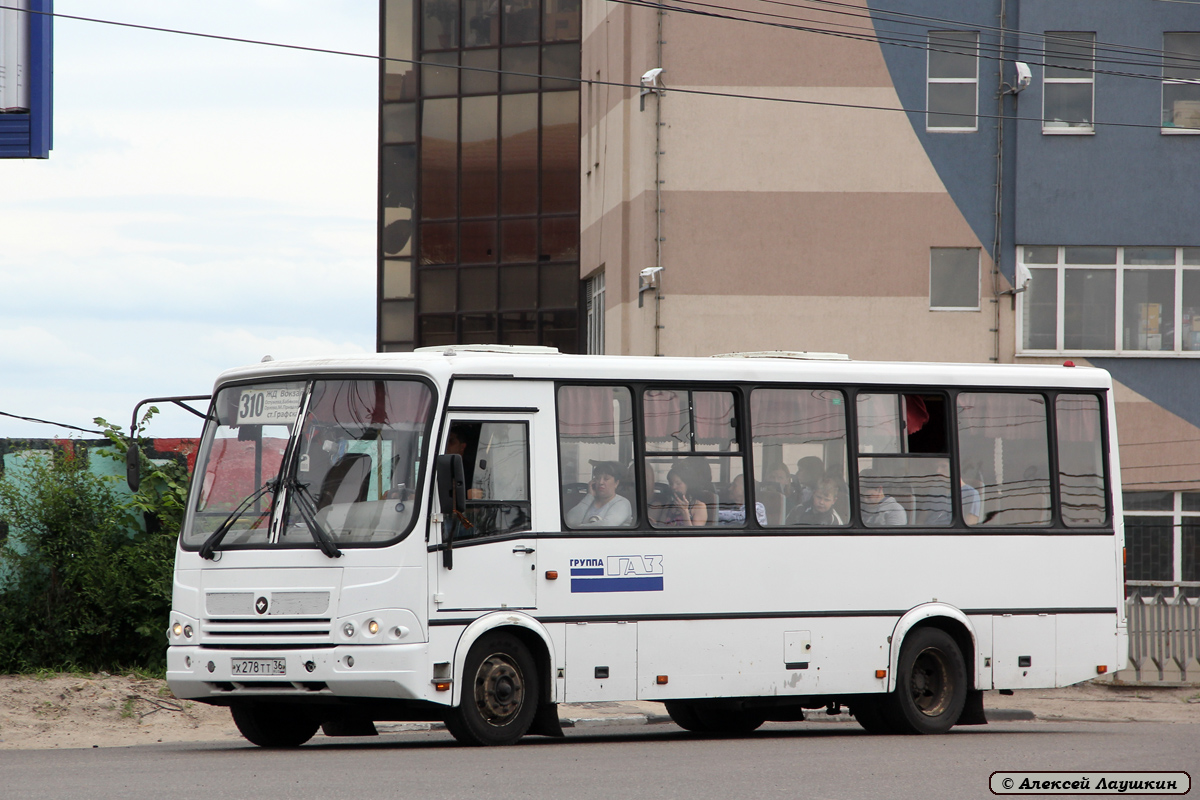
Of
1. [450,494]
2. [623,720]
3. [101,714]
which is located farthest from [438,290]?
[450,494]

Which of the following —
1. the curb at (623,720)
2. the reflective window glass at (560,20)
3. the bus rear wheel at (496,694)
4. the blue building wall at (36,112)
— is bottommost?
the curb at (623,720)

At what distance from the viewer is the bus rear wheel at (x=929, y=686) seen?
46.0ft

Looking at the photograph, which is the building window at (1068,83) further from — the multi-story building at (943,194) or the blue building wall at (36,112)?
the blue building wall at (36,112)

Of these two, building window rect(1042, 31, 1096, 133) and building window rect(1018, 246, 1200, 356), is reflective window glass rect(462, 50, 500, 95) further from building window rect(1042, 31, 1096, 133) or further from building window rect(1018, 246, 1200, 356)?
building window rect(1018, 246, 1200, 356)

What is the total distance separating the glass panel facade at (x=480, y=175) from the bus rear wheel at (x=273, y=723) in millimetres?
26719

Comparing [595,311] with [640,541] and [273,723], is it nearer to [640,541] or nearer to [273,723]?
[640,541]

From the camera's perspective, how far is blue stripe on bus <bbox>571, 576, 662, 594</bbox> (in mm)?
12367

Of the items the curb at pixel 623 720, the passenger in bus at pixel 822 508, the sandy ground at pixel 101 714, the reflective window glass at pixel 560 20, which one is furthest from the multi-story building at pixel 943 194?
the passenger in bus at pixel 822 508

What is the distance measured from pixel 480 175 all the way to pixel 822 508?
2950 centimetres

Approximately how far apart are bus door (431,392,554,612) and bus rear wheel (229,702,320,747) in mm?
1950

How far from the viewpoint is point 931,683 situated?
1420cm

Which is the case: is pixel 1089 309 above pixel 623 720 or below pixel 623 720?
above

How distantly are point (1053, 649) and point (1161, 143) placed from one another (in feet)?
55.2

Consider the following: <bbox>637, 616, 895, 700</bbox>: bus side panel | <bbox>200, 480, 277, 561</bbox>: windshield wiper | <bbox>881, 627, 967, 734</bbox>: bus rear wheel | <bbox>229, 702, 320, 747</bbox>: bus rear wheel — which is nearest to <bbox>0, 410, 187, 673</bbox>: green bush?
<bbox>229, 702, 320, 747</bbox>: bus rear wheel
